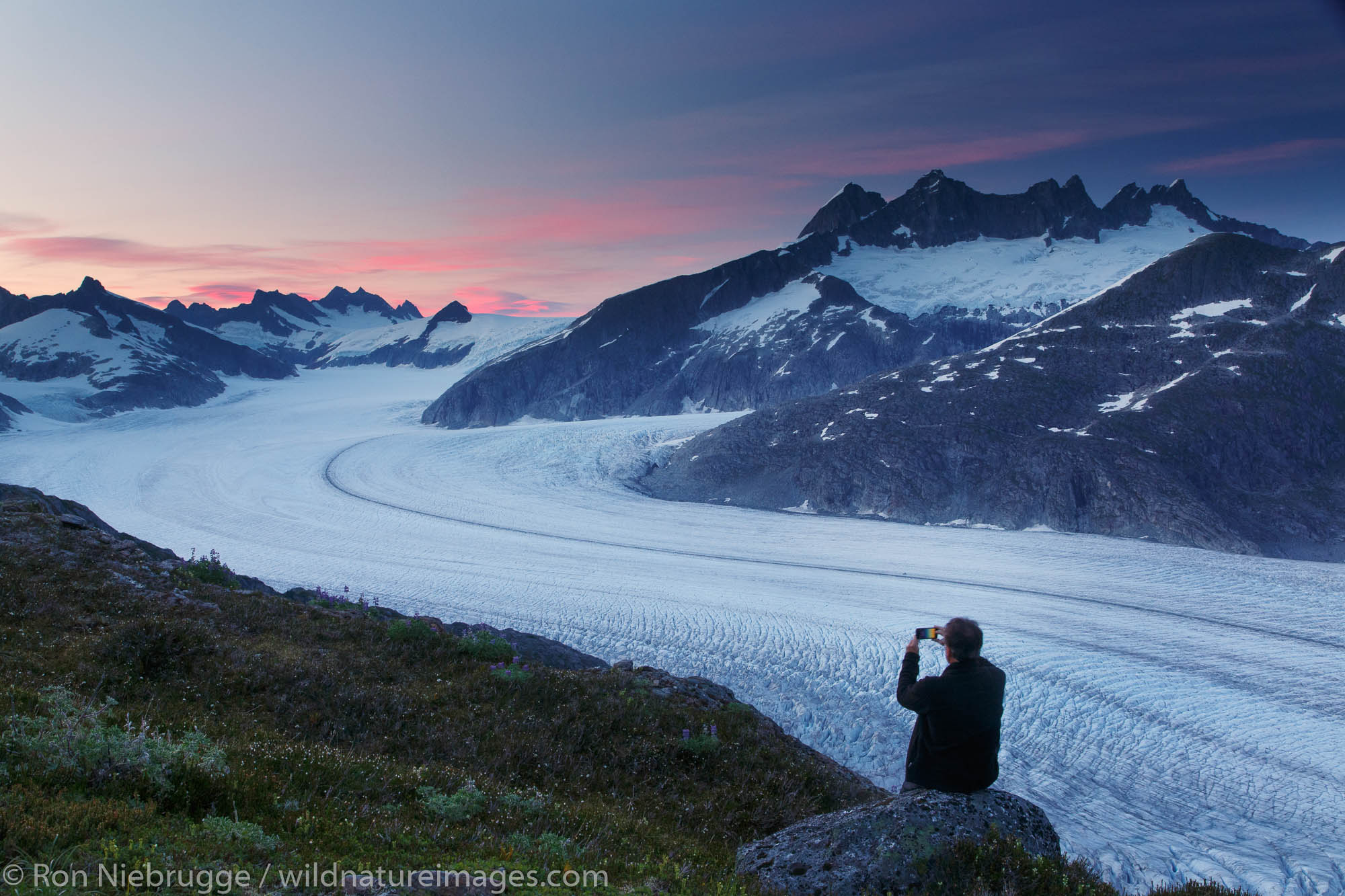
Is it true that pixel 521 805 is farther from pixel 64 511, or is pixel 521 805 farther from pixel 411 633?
pixel 64 511

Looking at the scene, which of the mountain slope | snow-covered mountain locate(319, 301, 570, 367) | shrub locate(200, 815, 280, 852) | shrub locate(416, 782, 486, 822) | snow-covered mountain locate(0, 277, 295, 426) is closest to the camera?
shrub locate(200, 815, 280, 852)

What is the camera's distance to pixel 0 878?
3.15 metres

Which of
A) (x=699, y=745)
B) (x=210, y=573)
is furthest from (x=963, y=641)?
(x=210, y=573)

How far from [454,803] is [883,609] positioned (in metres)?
20.3

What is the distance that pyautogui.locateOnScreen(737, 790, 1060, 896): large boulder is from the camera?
195 inches

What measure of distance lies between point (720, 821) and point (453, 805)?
10.9 ft

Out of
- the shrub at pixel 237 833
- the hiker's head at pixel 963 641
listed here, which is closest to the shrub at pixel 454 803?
the shrub at pixel 237 833

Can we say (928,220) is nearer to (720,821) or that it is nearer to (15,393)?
(720,821)

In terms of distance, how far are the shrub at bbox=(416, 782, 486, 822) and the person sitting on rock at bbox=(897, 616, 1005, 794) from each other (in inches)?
133

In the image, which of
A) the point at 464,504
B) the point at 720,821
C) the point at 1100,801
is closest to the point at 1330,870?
the point at 1100,801

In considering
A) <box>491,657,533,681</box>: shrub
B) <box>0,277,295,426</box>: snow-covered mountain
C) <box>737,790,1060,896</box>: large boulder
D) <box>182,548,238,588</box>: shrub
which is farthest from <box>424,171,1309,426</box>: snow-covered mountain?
<box>737,790,1060,896</box>: large boulder

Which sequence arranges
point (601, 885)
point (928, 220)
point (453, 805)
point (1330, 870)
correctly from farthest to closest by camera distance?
point (928, 220) → point (1330, 870) → point (453, 805) → point (601, 885)

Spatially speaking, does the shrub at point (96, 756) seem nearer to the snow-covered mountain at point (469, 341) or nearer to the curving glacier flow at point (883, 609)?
the curving glacier flow at point (883, 609)

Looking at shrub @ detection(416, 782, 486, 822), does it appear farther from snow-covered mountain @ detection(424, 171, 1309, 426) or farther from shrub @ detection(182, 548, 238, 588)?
snow-covered mountain @ detection(424, 171, 1309, 426)
